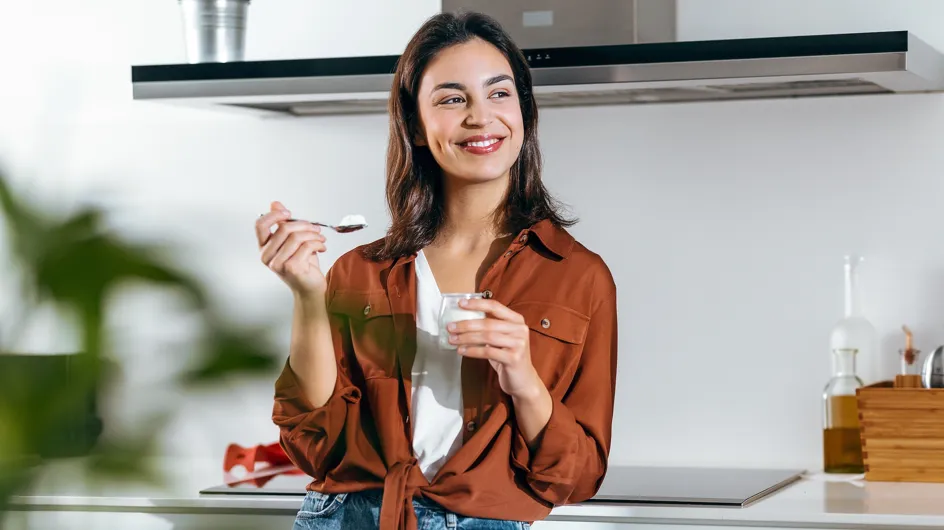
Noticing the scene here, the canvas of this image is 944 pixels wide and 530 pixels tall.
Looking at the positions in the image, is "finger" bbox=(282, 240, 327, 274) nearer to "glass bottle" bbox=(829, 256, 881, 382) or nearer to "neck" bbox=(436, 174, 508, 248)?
"neck" bbox=(436, 174, 508, 248)

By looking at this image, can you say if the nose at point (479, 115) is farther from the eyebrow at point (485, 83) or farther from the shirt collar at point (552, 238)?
the shirt collar at point (552, 238)

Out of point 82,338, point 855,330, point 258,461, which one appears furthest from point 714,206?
point 82,338

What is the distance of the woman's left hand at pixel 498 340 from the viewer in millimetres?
1367

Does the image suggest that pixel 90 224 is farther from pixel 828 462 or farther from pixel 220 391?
pixel 828 462

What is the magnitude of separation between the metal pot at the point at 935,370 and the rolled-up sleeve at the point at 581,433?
792 mm

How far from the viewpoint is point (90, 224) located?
0.36 m

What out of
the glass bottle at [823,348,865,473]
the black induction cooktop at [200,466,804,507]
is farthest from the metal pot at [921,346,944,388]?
the black induction cooktop at [200,466,804,507]

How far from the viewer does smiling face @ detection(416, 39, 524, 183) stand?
1.60 meters

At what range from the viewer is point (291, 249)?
1.43 metres

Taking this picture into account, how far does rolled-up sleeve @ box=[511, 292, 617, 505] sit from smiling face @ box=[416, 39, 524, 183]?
0.24 meters

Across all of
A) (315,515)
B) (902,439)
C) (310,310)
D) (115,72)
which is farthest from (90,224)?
(115,72)

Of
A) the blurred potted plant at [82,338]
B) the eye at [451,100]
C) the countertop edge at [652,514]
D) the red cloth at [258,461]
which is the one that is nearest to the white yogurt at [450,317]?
the eye at [451,100]

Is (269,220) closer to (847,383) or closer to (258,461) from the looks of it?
(258,461)

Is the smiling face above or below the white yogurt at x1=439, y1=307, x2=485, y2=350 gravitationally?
above
